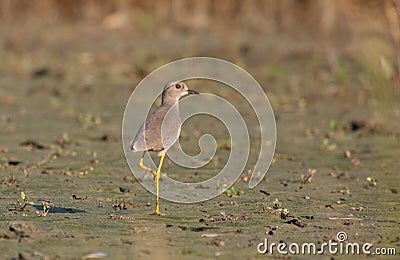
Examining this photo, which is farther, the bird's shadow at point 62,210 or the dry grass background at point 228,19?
the dry grass background at point 228,19

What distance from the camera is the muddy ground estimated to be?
5992 mm

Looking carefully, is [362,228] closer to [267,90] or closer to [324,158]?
[324,158]

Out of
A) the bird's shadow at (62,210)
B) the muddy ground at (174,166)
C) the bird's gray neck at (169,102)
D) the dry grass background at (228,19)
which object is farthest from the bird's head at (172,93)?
the dry grass background at (228,19)

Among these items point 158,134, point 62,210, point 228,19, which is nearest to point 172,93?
point 158,134

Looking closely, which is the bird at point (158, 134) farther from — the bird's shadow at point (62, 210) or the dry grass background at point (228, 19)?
the dry grass background at point (228, 19)

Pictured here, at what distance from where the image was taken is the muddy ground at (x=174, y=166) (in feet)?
19.7

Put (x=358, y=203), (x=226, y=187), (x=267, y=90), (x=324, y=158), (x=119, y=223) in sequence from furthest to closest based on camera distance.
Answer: (x=267, y=90), (x=324, y=158), (x=226, y=187), (x=358, y=203), (x=119, y=223)

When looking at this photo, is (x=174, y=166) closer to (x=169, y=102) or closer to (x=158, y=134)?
(x=169, y=102)

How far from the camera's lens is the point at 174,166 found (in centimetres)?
904

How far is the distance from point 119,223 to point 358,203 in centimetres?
217

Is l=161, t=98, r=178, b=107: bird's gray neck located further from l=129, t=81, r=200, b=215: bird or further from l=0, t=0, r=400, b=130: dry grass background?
l=0, t=0, r=400, b=130: dry grass background

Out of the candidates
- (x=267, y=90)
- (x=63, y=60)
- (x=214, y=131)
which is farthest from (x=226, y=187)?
(x=63, y=60)

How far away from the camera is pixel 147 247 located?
223 inches

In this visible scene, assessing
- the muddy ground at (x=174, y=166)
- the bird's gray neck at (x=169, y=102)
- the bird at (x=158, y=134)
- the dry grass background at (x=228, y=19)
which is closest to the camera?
the muddy ground at (x=174, y=166)
